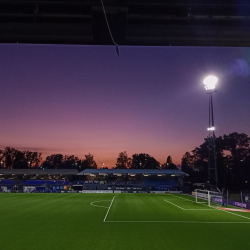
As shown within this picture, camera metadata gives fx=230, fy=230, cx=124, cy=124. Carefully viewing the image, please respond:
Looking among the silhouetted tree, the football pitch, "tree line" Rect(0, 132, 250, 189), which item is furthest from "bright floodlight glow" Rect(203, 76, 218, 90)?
the silhouetted tree

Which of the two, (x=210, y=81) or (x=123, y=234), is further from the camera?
(x=210, y=81)

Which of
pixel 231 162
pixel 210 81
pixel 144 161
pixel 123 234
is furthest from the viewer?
pixel 144 161

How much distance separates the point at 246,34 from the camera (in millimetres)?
2645

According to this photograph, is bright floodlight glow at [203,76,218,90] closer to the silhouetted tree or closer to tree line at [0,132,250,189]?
tree line at [0,132,250,189]

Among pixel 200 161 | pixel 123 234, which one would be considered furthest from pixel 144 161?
pixel 123 234

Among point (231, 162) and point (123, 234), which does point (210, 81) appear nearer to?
point (123, 234)

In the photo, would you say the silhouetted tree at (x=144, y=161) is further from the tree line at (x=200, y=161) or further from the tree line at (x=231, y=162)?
the tree line at (x=231, y=162)

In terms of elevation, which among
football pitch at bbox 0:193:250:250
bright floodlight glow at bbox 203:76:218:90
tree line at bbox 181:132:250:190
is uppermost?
bright floodlight glow at bbox 203:76:218:90

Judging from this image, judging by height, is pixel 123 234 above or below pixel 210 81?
below

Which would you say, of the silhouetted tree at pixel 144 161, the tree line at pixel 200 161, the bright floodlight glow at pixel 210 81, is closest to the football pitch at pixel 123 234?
the bright floodlight glow at pixel 210 81

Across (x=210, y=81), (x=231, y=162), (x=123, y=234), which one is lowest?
(x=123, y=234)

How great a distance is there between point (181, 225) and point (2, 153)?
13645 cm

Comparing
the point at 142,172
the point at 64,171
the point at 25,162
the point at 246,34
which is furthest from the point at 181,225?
the point at 25,162

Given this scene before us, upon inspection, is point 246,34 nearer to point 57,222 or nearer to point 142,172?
point 57,222
